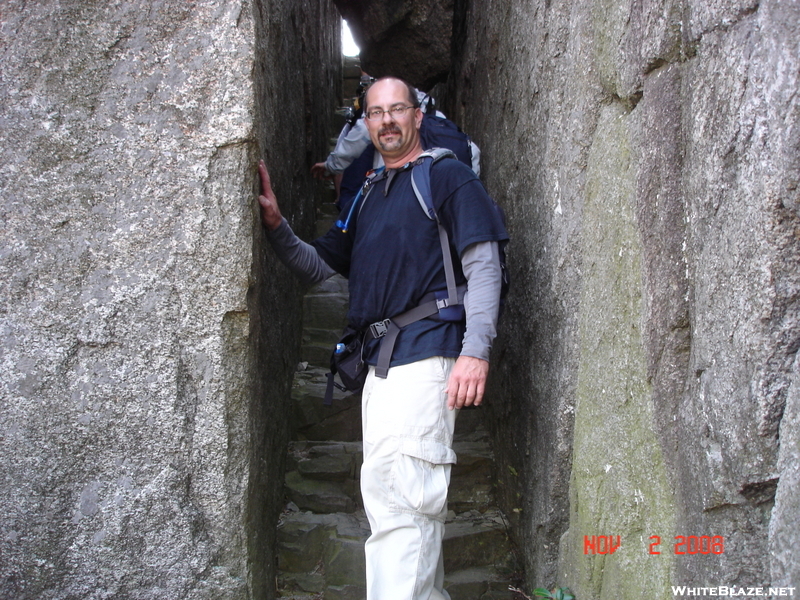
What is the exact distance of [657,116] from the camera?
1.51 m

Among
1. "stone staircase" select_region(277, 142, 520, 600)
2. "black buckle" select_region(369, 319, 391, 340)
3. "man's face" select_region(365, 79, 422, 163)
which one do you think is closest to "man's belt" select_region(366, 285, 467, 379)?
"black buckle" select_region(369, 319, 391, 340)

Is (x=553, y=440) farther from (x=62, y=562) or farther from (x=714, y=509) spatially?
(x=62, y=562)

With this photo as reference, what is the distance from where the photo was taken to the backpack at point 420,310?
2.06 m

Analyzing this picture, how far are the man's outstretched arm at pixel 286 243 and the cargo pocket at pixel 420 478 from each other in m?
0.80

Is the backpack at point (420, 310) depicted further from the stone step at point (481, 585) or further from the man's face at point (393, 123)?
the stone step at point (481, 585)

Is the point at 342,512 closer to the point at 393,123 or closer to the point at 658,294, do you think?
the point at 393,123

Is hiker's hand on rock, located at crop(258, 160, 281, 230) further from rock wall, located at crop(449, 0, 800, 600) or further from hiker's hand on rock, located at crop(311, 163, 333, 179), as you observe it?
hiker's hand on rock, located at crop(311, 163, 333, 179)

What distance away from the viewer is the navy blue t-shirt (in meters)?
2.04

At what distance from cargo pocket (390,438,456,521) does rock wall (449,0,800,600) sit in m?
0.44

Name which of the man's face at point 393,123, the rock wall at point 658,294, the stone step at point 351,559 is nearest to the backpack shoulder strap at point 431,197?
the man's face at point 393,123

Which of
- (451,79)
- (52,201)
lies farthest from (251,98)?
(451,79)

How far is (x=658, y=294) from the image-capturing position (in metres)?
1.50

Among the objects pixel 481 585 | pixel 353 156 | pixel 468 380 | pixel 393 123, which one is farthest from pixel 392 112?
pixel 481 585

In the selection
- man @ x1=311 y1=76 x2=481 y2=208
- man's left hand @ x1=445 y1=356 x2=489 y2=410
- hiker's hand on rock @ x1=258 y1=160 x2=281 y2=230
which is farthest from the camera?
man @ x1=311 y1=76 x2=481 y2=208
